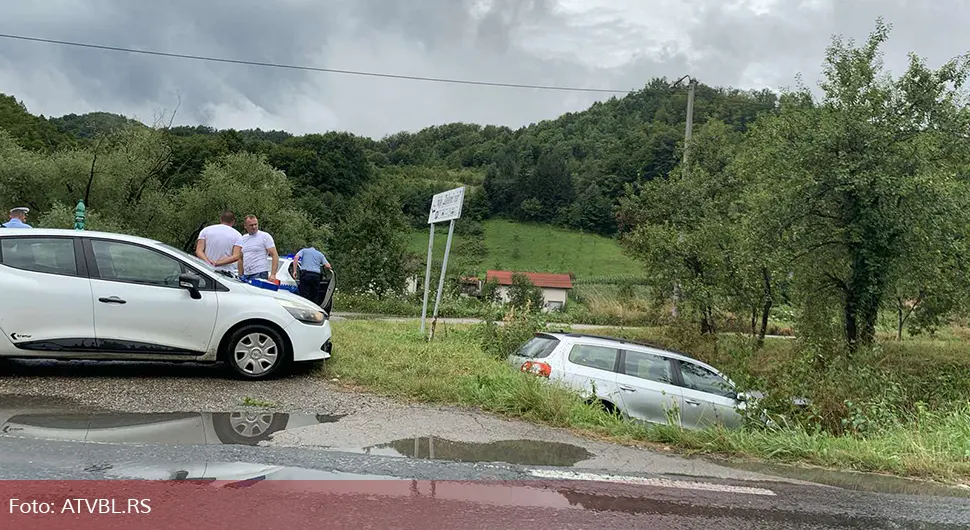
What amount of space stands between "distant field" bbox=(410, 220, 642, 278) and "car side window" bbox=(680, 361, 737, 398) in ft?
198

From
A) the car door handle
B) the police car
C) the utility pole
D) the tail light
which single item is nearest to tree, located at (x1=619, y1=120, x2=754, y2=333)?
the utility pole

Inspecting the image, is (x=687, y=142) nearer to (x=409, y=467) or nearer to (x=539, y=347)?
(x=539, y=347)

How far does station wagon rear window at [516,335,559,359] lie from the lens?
9.66 m

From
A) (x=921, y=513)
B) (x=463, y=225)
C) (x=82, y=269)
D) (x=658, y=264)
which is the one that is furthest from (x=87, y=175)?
(x=463, y=225)

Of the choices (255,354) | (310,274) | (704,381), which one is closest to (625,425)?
(255,354)

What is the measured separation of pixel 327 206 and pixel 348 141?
15.5 meters

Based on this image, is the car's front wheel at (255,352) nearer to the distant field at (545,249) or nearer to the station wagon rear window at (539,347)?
the station wagon rear window at (539,347)

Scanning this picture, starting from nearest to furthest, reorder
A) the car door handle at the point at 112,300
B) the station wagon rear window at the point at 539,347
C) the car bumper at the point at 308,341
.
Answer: the car door handle at the point at 112,300 → the car bumper at the point at 308,341 → the station wagon rear window at the point at 539,347

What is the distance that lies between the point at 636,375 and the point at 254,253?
19.8 feet

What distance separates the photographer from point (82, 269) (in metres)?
6.84

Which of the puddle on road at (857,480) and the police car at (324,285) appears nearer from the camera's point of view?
the puddle on road at (857,480)

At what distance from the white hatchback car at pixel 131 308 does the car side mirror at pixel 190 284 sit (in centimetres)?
1

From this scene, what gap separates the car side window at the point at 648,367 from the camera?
9538 mm

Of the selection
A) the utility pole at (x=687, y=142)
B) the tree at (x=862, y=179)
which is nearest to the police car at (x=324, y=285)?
the tree at (x=862, y=179)
